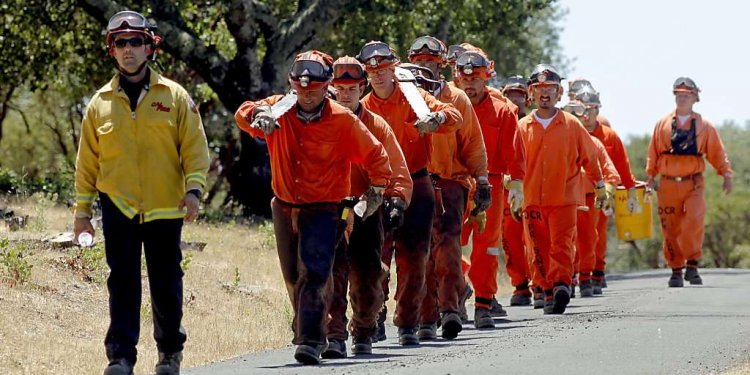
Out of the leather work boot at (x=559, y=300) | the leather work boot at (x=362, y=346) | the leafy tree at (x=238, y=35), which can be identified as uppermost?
the leafy tree at (x=238, y=35)

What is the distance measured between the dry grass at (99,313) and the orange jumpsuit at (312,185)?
1.13 meters

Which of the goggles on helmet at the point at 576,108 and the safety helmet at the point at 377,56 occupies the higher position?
the goggles on helmet at the point at 576,108

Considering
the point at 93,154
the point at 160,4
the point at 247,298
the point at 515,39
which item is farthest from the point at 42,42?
the point at 93,154

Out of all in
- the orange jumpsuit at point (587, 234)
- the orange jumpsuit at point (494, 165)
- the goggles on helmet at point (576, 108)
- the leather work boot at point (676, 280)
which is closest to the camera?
the orange jumpsuit at point (494, 165)

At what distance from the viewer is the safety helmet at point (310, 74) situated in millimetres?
11875

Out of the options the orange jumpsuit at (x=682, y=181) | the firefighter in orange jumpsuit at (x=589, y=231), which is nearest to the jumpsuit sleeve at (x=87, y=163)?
the firefighter in orange jumpsuit at (x=589, y=231)

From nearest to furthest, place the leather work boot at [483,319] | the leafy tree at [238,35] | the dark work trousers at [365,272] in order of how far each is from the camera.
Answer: the dark work trousers at [365,272]
the leather work boot at [483,319]
the leafy tree at [238,35]

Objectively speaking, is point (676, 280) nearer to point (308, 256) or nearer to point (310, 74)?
point (308, 256)

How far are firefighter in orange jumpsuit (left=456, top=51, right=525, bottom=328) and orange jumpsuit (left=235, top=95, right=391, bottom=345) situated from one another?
3704 mm

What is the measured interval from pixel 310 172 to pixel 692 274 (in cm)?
1167

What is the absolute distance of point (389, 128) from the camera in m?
12.8

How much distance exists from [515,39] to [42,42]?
11.1m

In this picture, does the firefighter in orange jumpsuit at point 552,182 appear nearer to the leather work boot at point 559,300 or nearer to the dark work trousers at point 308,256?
the leather work boot at point 559,300

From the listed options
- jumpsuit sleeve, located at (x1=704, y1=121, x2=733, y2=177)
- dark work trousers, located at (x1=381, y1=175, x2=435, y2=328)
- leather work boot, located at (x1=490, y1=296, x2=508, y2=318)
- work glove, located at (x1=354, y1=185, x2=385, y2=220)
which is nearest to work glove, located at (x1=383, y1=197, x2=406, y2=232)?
work glove, located at (x1=354, y1=185, x2=385, y2=220)
